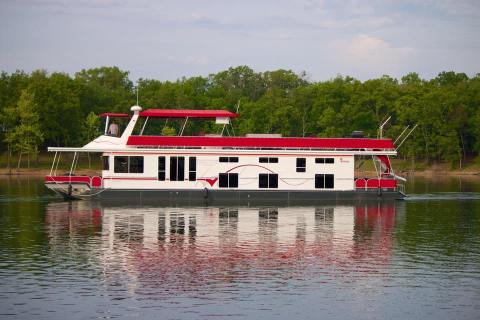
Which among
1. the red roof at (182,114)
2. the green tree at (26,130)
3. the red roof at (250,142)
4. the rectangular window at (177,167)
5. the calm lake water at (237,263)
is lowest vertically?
the calm lake water at (237,263)

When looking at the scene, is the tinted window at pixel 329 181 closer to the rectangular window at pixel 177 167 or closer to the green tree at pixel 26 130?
the rectangular window at pixel 177 167

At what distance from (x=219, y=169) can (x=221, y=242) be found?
19.1 meters

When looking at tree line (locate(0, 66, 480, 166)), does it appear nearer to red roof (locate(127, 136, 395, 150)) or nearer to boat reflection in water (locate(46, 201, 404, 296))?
red roof (locate(127, 136, 395, 150))

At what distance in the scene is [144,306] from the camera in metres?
27.0

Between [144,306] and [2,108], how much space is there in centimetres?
9692

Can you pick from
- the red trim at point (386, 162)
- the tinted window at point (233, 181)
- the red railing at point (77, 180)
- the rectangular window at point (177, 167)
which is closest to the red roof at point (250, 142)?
the rectangular window at point (177, 167)

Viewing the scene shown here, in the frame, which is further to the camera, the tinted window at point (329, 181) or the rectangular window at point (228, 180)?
the tinted window at point (329, 181)

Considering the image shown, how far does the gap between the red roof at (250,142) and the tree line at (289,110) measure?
54.7m

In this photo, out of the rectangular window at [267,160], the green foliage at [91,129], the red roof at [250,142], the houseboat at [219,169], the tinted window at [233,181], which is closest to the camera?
the houseboat at [219,169]

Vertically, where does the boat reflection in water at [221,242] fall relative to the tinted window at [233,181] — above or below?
below

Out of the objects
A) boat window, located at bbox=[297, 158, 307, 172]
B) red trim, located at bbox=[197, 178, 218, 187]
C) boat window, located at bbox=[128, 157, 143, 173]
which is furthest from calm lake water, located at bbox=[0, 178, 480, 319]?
boat window, located at bbox=[297, 158, 307, 172]

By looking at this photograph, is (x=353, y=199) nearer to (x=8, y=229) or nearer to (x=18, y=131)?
(x=8, y=229)

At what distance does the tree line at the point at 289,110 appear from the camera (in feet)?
383

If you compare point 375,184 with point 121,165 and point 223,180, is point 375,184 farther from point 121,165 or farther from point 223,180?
point 121,165
